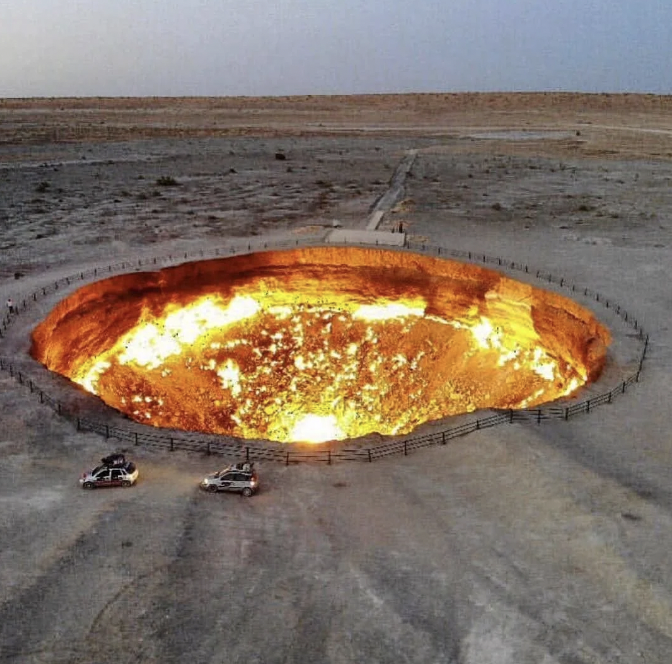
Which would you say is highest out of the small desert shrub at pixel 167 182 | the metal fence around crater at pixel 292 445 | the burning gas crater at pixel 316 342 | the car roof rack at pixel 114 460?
the small desert shrub at pixel 167 182

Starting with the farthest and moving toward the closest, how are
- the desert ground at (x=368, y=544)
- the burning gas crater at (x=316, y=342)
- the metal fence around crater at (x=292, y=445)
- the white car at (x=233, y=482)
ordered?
the burning gas crater at (x=316, y=342)
the metal fence around crater at (x=292, y=445)
the white car at (x=233, y=482)
the desert ground at (x=368, y=544)

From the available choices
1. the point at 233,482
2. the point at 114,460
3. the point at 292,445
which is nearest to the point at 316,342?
the point at 292,445

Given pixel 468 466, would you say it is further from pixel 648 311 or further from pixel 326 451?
pixel 648 311

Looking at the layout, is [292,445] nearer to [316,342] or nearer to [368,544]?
[368,544]

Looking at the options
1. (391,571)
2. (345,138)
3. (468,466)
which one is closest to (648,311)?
(468,466)

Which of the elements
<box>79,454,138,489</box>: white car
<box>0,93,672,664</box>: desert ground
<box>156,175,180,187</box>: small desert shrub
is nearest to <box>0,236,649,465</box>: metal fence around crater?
<box>0,93,672,664</box>: desert ground

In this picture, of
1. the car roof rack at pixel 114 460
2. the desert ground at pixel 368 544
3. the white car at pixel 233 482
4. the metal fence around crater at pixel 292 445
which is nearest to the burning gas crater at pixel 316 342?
the desert ground at pixel 368 544

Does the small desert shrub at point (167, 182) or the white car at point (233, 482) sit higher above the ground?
the small desert shrub at point (167, 182)

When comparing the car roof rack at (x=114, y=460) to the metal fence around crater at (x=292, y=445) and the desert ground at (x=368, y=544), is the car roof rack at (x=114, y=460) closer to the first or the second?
the desert ground at (x=368, y=544)

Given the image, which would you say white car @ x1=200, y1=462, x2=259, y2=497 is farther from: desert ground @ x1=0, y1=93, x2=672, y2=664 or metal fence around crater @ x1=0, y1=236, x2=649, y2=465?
metal fence around crater @ x1=0, y1=236, x2=649, y2=465
